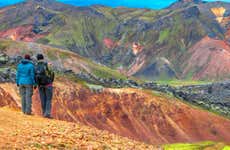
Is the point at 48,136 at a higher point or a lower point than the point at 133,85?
lower

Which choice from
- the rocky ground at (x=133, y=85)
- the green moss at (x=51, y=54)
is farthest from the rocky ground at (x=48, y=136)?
the green moss at (x=51, y=54)

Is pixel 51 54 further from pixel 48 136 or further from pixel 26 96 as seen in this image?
pixel 48 136

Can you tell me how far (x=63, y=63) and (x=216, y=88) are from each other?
43823mm

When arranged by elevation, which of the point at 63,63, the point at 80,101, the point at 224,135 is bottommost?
the point at 224,135

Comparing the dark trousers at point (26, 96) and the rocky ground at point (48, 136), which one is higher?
the dark trousers at point (26, 96)

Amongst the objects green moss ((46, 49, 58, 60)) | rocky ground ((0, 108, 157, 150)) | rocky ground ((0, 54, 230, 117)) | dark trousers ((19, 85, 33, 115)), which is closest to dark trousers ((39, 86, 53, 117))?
dark trousers ((19, 85, 33, 115))

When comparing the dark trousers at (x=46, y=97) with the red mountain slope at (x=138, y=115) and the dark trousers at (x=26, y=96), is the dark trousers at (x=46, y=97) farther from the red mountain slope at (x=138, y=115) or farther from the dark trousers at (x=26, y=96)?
the red mountain slope at (x=138, y=115)

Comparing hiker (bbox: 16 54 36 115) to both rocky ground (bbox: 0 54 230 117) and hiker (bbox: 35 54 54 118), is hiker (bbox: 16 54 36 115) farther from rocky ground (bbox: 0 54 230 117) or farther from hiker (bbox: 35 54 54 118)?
rocky ground (bbox: 0 54 230 117)

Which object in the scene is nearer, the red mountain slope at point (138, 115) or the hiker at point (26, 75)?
the hiker at point (26, 75)

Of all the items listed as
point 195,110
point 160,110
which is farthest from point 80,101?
point 195,110

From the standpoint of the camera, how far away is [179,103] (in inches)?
3465

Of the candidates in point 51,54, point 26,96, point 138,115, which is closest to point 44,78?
point 26,96

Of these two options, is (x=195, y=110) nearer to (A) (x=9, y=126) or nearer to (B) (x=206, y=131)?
(B) (x=206, y=131)

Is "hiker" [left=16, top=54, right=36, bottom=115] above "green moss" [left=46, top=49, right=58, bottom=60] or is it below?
below
